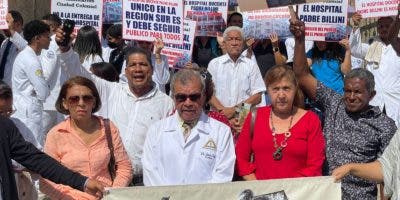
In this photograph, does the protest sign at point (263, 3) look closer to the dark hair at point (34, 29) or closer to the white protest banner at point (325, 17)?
the white protest banner at point (325, 17)

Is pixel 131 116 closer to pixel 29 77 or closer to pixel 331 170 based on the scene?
pixel 331 170

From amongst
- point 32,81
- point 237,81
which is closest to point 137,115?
point 237,81

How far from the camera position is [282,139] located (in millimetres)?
6328

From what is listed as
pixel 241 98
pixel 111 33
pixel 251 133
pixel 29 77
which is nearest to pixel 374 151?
pixel 251 133

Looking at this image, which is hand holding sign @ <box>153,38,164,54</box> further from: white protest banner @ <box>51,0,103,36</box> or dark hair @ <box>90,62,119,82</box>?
white protest banner @ <box>51,0,103,36</box>

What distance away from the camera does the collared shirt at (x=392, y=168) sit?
5211 mm

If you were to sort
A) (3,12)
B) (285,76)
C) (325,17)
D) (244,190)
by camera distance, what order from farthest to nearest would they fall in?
(3,12)
(325,17)
(285,76)
(244,190)

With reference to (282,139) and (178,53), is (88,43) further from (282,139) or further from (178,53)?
(282,139)

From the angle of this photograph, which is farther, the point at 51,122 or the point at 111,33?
the point at 111,33

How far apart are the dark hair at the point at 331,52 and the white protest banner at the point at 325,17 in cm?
20

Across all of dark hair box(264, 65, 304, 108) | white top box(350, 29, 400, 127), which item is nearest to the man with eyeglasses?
dark hair box(264, 65, 304, 108)

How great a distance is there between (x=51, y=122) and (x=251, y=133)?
4595mm

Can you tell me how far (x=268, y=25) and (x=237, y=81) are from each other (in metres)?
1.69

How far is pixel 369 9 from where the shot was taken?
36.0 feet
